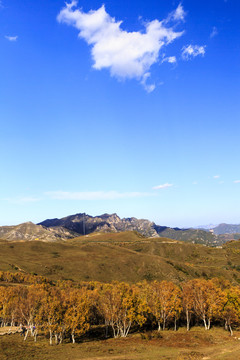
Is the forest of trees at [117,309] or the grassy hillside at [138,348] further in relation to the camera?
the forest of trees at [117,309]

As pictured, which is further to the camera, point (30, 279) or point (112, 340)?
point (30, 279)

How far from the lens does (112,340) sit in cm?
6856

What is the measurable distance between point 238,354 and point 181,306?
3911 centimetres

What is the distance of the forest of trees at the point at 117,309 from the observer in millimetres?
66750

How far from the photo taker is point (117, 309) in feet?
240

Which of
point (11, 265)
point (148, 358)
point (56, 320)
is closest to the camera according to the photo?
point (148, 358)

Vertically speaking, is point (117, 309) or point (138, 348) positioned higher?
point (117, 309)

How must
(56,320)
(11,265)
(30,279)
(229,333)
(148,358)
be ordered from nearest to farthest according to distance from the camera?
1. (148,358)
2. (56,320)
3. (229,333)
4. (30,279)
5. (11,265)

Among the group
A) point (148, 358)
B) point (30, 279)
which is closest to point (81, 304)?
point (148, 358)

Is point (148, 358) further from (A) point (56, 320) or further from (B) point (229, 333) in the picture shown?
(B) point (229, 333)

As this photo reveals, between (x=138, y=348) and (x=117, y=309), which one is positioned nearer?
(x=138, y=348)

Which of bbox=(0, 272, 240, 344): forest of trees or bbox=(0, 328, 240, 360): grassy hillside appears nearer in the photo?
bbox=(0, 328, 240, 360): grassy hillside

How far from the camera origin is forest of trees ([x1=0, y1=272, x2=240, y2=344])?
66.8 metres

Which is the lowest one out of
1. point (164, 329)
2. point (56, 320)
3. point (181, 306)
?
point (164, 329)
